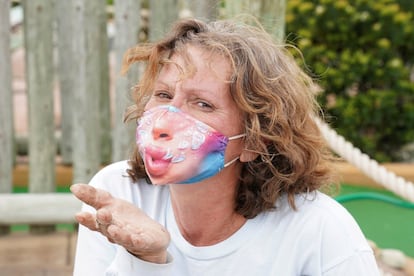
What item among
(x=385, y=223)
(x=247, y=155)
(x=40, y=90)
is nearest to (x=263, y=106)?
(x=247, y=155)

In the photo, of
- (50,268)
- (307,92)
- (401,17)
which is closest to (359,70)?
(401,17)

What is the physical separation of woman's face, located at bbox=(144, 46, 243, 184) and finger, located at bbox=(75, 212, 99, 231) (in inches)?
5.9

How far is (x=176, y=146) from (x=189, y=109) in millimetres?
93

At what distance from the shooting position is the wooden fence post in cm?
349

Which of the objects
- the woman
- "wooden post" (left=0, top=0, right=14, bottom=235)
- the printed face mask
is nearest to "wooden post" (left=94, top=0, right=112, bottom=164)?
"wooden post" (left=0, top=0, right=14, bottom=235)

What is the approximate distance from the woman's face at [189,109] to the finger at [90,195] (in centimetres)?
10

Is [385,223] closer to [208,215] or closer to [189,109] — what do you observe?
[208,215]

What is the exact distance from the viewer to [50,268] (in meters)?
3.55

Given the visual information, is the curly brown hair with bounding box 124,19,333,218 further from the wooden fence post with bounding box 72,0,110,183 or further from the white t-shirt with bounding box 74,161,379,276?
the wooden fence post with bounding box 72,0,110,183

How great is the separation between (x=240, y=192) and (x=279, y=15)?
1.06 meters

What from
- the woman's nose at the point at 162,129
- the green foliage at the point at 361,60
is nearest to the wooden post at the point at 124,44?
the green foliage at the point at 361,60

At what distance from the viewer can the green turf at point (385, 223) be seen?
4.04m

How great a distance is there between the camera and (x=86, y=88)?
3.52m

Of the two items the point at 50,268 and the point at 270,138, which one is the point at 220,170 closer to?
the point at 270,138
